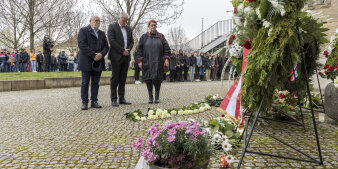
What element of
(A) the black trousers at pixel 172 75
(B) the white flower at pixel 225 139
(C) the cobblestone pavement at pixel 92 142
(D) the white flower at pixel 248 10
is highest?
(D) the white flower at pixel 248 10

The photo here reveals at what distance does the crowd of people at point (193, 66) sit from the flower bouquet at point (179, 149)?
49.7 ft

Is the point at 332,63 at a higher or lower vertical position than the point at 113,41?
lower

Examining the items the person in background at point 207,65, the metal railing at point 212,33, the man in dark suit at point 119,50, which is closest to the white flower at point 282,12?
the man in dark suit at point 119,50

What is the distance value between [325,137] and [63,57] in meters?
23.5

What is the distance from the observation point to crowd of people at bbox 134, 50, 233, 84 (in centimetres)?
1869

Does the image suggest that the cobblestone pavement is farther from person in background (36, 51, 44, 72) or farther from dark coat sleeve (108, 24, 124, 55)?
person in background (36, 51, 44, 72)

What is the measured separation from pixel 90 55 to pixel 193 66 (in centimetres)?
1369

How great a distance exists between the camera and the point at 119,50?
7371 mm

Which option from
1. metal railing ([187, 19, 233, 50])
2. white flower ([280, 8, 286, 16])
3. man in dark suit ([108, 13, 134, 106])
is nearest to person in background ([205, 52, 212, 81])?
metal railing ([187, 19, 233, 50])

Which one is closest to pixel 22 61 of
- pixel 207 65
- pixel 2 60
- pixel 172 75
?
pixel 2 60

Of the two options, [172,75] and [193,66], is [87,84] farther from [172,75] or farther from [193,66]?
[193,66]

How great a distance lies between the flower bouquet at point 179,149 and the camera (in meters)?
2.39

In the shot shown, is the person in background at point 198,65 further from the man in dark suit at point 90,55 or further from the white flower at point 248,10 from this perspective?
the white flower at point 248,10

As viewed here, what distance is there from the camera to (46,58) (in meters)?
22.8
